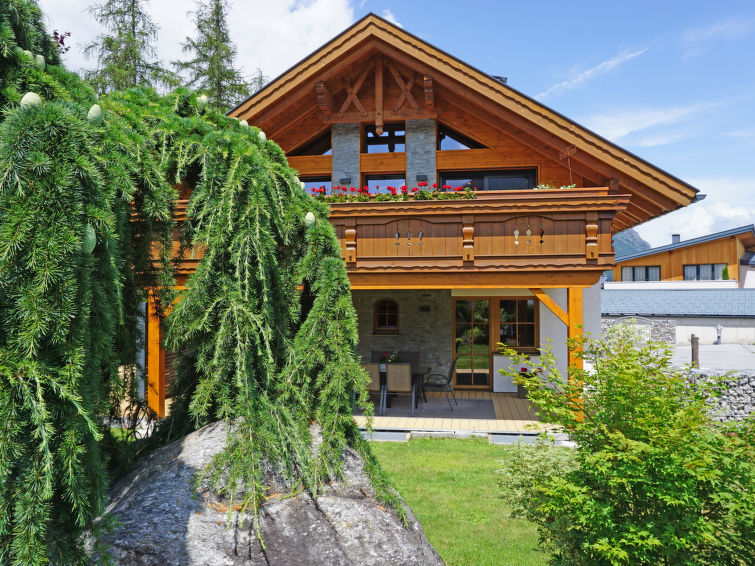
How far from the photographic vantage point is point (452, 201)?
8.27 m

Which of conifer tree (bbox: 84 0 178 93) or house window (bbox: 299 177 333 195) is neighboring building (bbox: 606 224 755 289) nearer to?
house window (bbox: 299 177 333 195)

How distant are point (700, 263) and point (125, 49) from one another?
3499cm

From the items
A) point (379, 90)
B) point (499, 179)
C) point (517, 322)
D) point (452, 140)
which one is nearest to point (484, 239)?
point (499, 179)

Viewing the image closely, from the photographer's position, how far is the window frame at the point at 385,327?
12656 mm

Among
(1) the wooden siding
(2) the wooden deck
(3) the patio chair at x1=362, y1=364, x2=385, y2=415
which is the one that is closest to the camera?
(2) the wooden deck

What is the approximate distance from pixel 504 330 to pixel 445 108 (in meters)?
5.96

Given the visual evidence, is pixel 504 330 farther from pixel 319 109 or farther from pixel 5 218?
pixel 5 218

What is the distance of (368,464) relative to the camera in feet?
11.1

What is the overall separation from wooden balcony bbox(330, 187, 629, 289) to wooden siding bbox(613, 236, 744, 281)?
95.0 ft

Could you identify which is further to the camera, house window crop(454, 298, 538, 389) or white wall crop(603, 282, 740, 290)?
white wall crop(603, 282, 740, 290)

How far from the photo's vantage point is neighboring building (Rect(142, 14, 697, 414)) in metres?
8.24

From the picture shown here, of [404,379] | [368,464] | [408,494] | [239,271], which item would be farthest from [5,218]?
[404,379]

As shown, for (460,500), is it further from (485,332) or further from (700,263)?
(700,263)

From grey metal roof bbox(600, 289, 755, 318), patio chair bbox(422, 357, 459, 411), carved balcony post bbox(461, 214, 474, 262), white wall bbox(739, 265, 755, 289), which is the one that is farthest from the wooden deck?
white wall bbox(739, 265, 755, 289)
